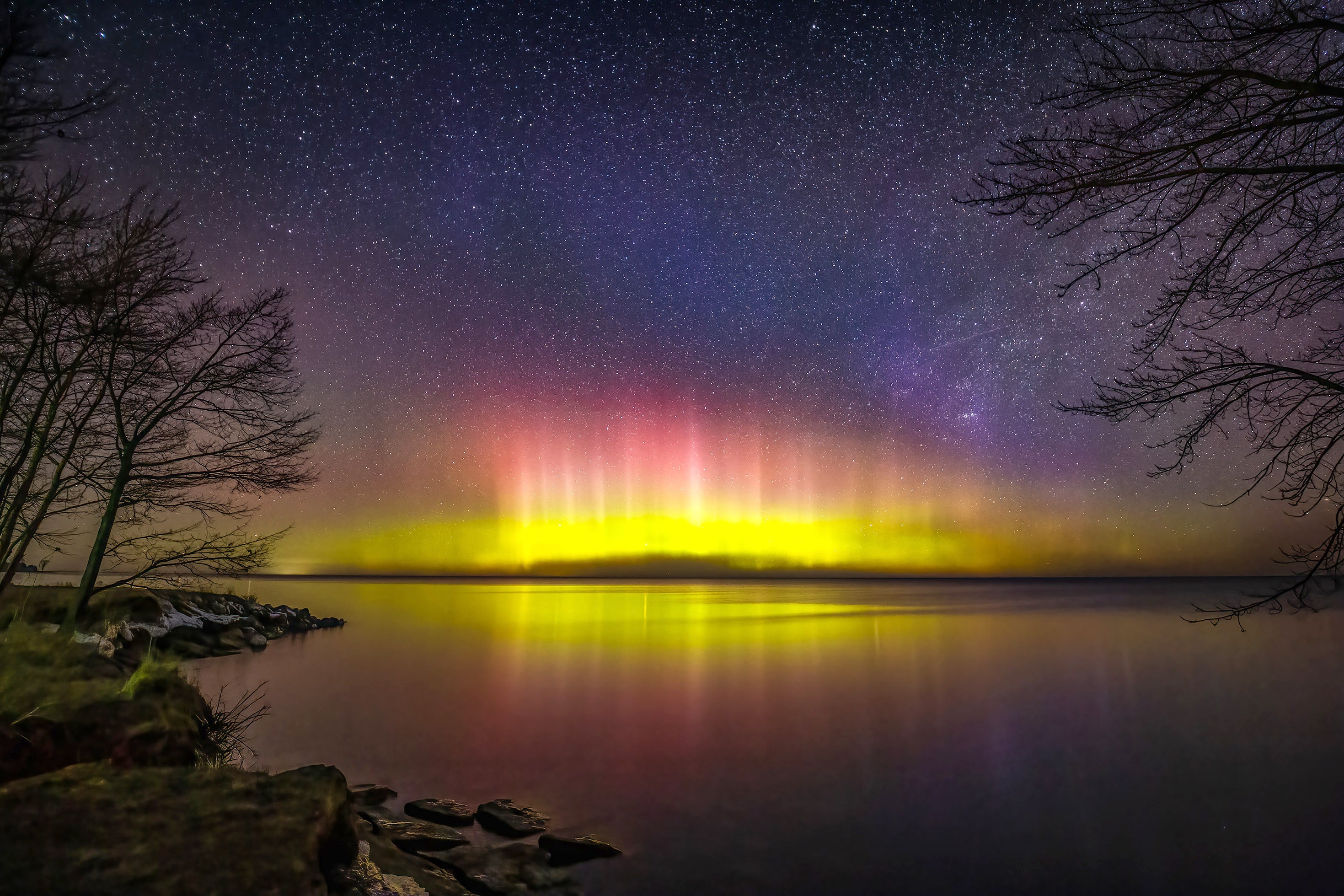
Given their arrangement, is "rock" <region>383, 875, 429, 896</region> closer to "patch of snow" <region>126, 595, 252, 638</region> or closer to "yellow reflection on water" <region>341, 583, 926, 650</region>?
"patch of snow" <region>126, 595, 252, 638</region>

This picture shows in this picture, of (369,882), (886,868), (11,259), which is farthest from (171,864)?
(886,868)

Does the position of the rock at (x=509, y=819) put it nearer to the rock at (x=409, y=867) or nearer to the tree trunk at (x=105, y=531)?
the rock at (x=409, y=867)

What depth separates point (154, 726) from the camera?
601 centimetres

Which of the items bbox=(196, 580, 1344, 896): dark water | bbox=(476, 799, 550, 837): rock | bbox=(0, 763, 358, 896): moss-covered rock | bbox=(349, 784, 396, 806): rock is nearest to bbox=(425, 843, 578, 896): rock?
bbox=(196, 580, 1344, 896): dark water

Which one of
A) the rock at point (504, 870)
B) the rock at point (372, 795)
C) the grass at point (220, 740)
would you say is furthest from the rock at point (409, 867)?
the rock at point (372, 795)

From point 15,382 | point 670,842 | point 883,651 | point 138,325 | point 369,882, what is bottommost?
point 883,651

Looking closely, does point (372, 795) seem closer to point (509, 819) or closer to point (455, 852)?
point (509, 819)

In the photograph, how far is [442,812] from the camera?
27.7 feet

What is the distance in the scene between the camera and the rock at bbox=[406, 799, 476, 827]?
8.28 meters

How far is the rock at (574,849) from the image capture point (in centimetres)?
737

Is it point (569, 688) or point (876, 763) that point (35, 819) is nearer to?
point (876, 763)

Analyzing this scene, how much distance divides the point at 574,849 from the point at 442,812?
207 centimetres

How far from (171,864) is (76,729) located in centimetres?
265

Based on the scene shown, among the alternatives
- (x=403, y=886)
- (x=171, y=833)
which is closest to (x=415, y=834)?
(x=403, y=886)
